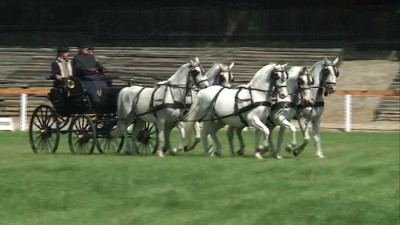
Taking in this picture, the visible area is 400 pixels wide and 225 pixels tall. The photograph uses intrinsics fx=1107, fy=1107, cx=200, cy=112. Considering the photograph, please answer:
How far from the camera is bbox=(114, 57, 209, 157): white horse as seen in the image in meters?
21.4

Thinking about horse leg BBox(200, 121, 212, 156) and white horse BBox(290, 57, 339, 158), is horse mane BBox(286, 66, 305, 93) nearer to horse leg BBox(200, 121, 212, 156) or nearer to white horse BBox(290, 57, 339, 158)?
white horse BBox(290, 57, 339, 158)

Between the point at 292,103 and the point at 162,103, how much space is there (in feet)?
8.20

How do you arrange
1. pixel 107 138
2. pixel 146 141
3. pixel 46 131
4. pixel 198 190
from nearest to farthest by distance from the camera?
pixel 198 190
pixel 46 131
pixel 107 138
pixel 146 141

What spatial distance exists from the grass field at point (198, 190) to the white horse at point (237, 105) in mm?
916

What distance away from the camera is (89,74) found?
21.9m

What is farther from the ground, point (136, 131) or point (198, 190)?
point (136, 131)

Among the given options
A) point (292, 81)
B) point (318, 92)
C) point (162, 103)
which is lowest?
point (162, 103)

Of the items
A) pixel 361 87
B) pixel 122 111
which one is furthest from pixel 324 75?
pixel 361 87

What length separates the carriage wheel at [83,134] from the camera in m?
21.6

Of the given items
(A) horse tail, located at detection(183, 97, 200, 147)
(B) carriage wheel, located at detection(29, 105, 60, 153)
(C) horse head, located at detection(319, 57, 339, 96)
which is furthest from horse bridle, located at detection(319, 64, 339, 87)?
(B) carriage wheel, located at detection(29, 105, 60, 153)

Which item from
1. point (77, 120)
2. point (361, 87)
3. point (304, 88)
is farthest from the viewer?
point (361, 87)

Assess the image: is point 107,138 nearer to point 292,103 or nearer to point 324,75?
point 292,103

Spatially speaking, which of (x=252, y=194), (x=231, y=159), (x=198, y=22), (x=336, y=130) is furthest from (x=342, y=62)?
(x=252, y=194)

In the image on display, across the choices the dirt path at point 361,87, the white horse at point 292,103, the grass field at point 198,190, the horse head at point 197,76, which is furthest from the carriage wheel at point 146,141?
the dirt path at point 361,87
